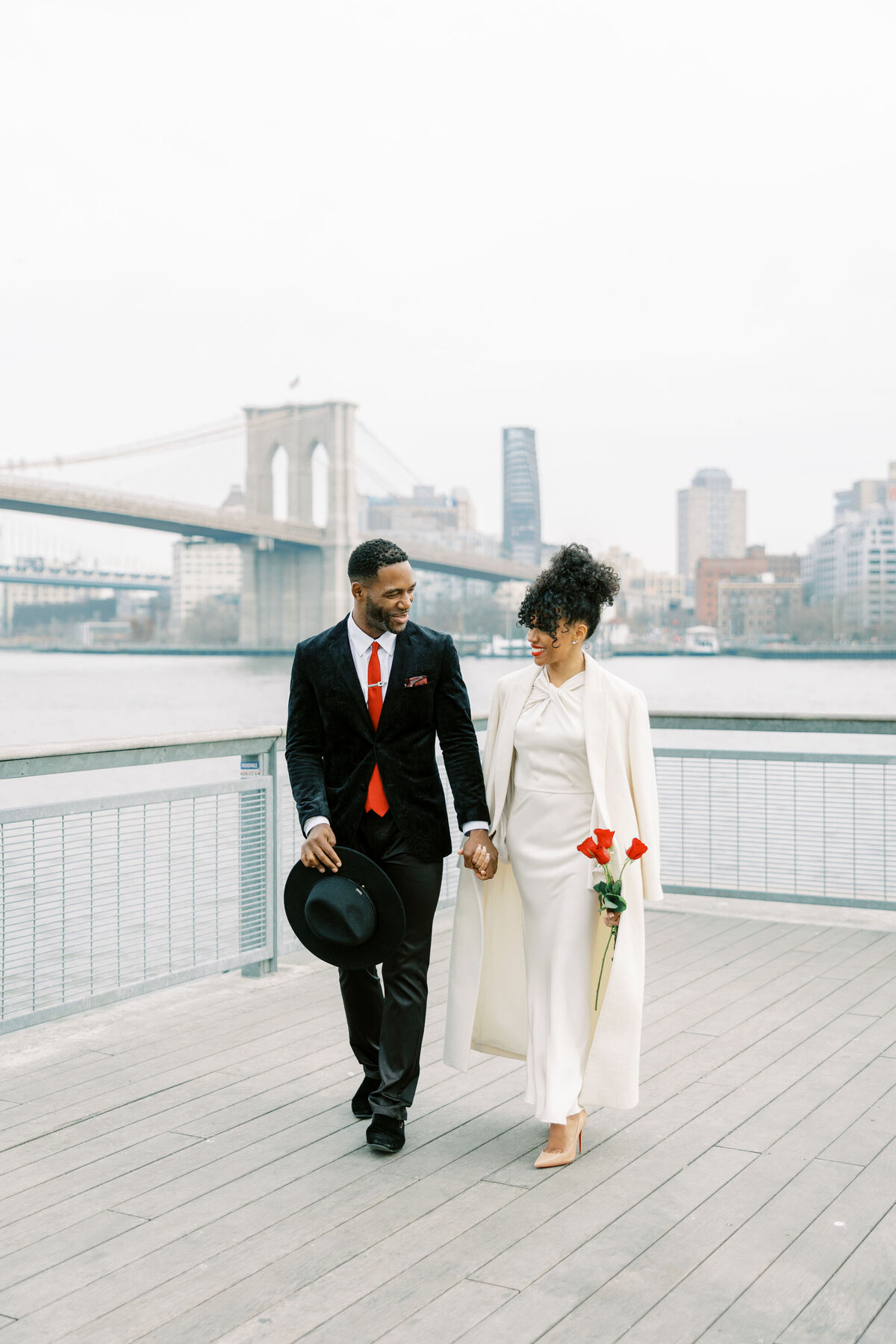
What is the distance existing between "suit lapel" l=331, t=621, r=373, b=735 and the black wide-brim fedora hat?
285mm

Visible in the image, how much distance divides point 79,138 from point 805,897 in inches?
2146

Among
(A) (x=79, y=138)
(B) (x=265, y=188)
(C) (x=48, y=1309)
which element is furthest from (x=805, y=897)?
(B) (x=265, y=188)

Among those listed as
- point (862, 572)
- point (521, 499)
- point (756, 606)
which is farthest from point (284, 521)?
point (756, 606)

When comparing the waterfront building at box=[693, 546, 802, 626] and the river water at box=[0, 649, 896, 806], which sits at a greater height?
the waterfront building at box=[693, 546, 802, 626]

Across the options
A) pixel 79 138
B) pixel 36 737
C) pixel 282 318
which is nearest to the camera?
pixel 36 737

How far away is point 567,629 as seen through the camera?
8.81ft

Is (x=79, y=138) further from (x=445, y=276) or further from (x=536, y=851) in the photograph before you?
(x=536, y=851)

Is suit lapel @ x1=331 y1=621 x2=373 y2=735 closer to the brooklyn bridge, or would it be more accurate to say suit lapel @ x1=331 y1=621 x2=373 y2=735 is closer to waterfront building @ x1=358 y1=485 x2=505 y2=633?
the brooklyn bridge

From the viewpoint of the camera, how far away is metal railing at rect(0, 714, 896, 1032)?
3.45 meters

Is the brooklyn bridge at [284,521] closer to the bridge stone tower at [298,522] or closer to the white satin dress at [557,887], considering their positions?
the bridge stone tower at [298,522]

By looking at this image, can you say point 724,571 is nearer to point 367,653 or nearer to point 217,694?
point 217,694

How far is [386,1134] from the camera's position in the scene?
8.95ft

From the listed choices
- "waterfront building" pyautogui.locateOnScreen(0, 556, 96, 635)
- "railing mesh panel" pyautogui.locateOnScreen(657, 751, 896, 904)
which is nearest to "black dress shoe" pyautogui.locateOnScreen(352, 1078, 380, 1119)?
"railing mesh panel" pyautogui.locateOnScreen(657, 751, 896, 904)

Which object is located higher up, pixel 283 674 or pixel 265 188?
pixel 265 188
